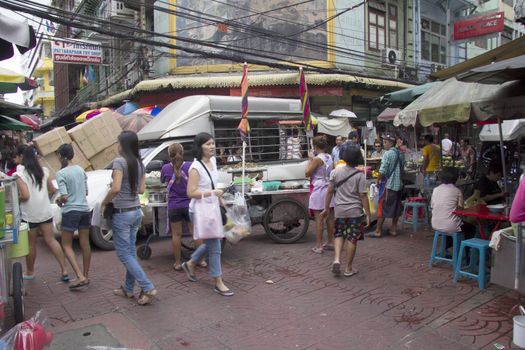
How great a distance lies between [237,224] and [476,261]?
3063mm

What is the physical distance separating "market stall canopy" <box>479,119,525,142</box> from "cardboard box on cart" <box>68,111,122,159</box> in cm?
883

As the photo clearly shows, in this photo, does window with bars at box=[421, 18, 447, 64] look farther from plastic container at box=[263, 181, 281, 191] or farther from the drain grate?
the drain grate

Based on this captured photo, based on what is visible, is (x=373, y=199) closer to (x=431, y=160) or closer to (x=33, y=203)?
(x=431, y=160)

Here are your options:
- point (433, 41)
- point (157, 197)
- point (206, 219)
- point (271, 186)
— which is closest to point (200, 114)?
point (271, 186)

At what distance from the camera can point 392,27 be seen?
18.8 m

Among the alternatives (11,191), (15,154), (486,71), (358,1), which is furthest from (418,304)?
(358,1)

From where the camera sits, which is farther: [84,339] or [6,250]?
[84,339]

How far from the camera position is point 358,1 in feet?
56.4

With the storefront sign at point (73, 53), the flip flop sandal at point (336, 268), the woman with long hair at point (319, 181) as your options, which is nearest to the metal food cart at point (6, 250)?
the flip flop sandal at point (336, 268)

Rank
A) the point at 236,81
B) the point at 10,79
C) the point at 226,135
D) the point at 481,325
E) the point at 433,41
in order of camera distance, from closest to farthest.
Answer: the point at 481,325 → the point at 10,79 → the point at 226,135 → the point at 236,81 → the point at 433,41

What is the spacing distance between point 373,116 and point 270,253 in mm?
13214

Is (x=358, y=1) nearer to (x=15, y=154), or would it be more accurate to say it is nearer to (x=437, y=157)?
(x=437, y=157)

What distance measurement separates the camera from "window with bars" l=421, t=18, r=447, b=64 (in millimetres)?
20781

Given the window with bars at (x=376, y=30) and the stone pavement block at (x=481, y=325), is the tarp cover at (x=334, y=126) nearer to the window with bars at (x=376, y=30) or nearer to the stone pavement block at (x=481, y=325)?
the window with bars at (x=376, y=30)
